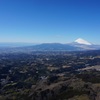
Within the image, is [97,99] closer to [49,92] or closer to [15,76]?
[49,92]

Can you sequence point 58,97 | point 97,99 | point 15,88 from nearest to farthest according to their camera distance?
1. point 97,99
2. point 58,97
3. point 15,88

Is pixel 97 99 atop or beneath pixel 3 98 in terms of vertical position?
atop

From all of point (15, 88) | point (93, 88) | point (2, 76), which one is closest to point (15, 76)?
point (2, 76)

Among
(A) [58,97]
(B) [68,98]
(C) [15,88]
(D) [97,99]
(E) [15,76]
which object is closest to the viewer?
(D) [97,99]

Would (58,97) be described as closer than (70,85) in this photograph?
Yes

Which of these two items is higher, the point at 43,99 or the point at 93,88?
the point at 93,88

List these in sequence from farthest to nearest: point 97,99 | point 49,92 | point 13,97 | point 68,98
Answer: point 13,97
point 49,92
point 68,98
point 97,99

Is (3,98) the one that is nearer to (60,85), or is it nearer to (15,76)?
(60,85)

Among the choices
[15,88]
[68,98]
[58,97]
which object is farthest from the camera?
[15,88]

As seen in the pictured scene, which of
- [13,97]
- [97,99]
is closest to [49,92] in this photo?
[13,97]
